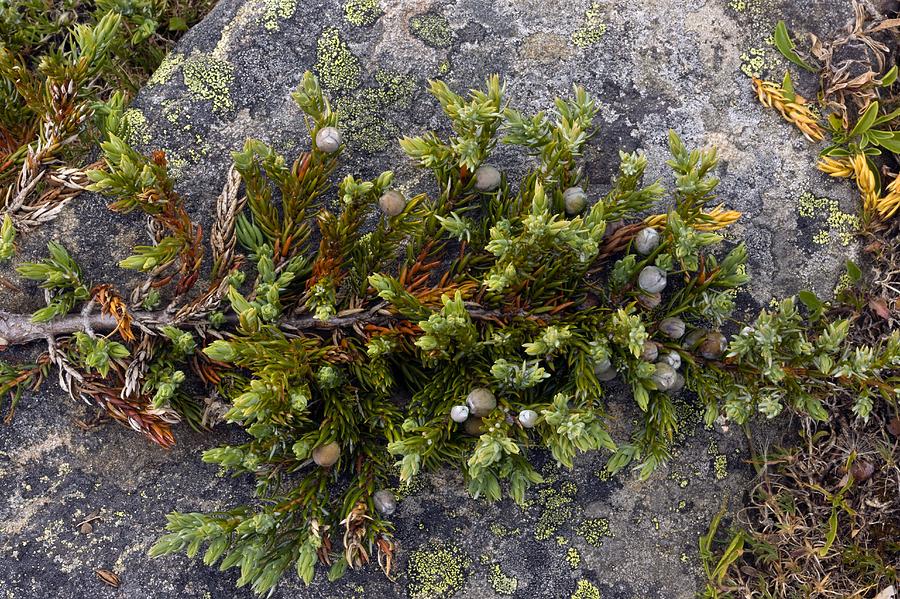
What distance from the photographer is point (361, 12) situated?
384cm

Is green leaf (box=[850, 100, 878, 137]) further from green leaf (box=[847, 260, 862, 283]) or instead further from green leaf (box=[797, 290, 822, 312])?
green leaf (box=[797, 290, 822, 312])

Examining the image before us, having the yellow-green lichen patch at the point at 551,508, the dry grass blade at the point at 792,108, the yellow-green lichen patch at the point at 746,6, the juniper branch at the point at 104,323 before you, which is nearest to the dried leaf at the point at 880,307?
the dry grass blade at the point at 792,108

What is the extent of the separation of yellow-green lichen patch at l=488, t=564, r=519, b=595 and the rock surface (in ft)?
0.04

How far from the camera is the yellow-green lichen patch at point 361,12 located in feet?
12.6

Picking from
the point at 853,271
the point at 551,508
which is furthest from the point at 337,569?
the point at 853,271

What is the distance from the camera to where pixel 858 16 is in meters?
3.82

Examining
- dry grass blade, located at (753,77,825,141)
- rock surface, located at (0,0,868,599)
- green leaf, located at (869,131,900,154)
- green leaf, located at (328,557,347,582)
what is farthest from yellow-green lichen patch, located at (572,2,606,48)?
green leaf, located at (328,557,347,582)

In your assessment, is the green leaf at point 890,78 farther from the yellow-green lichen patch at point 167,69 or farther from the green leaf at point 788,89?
the yellow-green lichen patch at point 167,69

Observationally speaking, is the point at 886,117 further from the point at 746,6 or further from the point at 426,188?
the point at 426,188

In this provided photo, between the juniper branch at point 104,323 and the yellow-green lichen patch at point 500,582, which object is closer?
the juniper branch at point 104,323

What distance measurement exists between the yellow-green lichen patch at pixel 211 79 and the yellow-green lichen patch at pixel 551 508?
2557 millimetres

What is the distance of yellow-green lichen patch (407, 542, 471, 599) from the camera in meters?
3.52

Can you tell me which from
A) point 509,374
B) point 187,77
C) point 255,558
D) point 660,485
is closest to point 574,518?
point 660,485

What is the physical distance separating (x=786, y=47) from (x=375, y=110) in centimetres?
215
